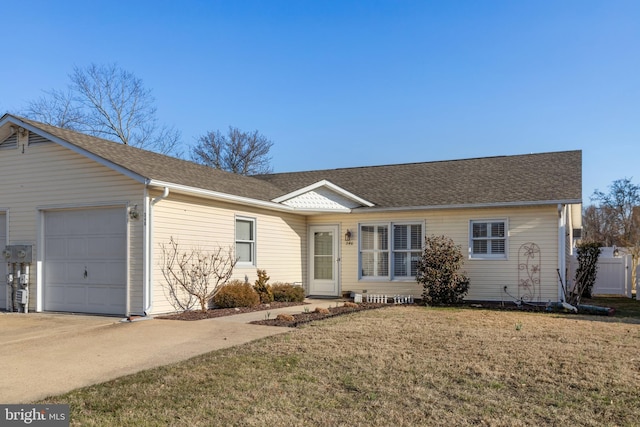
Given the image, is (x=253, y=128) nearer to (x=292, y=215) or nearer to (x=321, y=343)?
(x=292, y=215)

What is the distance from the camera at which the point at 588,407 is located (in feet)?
16.4

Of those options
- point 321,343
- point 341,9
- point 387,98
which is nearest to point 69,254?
point 321,343

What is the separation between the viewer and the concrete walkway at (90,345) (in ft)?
20.0

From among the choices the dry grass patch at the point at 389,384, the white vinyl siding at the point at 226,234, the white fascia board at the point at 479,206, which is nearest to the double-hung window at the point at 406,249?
the white fascia board at the point at 479,206

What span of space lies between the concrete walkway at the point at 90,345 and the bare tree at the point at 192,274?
135 cm

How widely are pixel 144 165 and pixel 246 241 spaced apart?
3.57m

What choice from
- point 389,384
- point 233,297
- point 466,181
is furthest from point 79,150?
point 466,181

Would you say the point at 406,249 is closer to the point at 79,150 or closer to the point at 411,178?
the point at 411,178

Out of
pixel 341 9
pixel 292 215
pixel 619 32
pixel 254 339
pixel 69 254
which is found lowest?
pixel 254 339

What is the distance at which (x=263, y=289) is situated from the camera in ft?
46.4

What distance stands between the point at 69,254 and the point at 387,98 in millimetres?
12343

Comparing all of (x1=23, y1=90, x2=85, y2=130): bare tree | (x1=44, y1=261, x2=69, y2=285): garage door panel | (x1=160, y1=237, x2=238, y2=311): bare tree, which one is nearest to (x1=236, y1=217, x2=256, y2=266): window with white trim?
(x1=160, y1=237, x2=238, y2=311): bare tree

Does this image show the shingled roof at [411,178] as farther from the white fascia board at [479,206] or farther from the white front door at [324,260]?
the white front door at [324,260]

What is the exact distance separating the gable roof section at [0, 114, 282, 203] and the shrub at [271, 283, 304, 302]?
8.15ft
